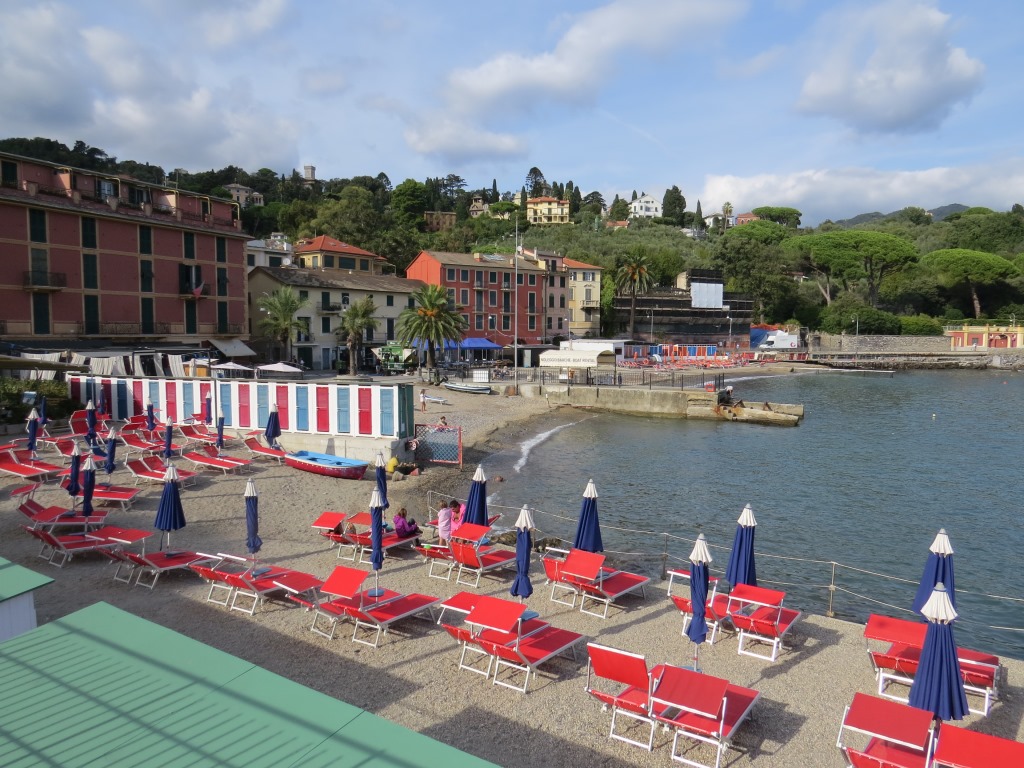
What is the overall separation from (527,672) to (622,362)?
6062 centimetres

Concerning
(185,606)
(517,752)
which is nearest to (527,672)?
(517,752)

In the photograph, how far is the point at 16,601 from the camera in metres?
7.59

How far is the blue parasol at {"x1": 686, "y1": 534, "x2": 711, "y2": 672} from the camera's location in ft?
29.9

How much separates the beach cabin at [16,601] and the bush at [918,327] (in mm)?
109883

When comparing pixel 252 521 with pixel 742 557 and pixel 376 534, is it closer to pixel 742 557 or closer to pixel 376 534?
pixel 376 534

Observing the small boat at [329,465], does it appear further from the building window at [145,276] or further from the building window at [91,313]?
the building window at [145,276]

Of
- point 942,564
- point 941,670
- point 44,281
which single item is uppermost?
point 44,281

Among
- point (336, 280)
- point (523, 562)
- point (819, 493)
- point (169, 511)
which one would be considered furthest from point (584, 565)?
point (336, 280)

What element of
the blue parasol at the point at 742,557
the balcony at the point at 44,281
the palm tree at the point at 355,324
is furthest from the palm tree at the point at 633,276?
the blue parasol at the point at 742,557

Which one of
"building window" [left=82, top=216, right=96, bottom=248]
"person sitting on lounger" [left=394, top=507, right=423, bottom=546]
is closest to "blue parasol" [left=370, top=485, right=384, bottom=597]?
"person sitting on lounger" [left=394, top=507, right=423, bottom=546]

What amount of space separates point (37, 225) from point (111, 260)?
14.1 feet

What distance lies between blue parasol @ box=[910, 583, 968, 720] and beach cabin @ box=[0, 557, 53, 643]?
9.76 m

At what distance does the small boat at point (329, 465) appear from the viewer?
72.4 ft

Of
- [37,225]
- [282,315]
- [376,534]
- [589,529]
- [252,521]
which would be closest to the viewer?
[376,534]
